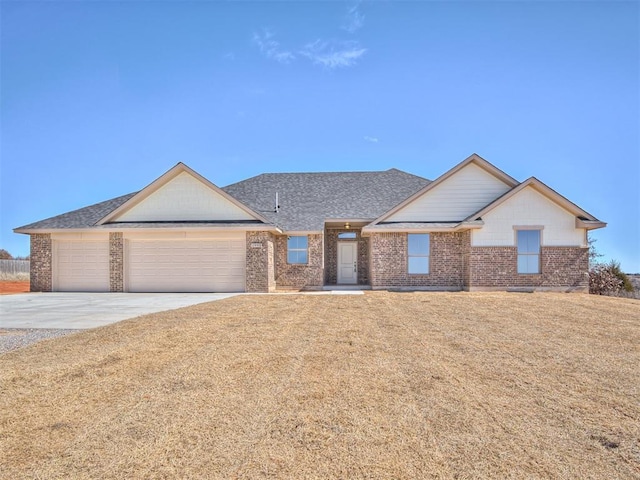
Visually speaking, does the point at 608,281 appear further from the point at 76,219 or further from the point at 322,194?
the point at 76,219

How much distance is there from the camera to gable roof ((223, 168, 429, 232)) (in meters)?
18.7

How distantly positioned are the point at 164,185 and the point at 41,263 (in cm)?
670

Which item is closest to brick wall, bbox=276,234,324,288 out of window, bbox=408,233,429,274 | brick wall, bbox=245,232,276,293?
brick wall, bbox=245,232,276,293

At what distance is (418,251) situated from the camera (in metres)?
16.8

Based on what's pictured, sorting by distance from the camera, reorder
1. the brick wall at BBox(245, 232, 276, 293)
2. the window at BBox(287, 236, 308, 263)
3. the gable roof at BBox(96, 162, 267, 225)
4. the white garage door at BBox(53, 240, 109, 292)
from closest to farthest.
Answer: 1. the brick wall at BBox(245, 232, 276, 293)
2. the gable roof at BBox(96, 162, 267, 225)
3. the white garage door at BBox(53, 240, 109, 292)
4. the window at BBox(287, 236, 308, 263)

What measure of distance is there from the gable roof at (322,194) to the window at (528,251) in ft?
20.7

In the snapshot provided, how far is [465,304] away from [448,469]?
9.41 m

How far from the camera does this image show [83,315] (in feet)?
31.4

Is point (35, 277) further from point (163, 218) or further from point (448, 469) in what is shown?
point (448, 469)

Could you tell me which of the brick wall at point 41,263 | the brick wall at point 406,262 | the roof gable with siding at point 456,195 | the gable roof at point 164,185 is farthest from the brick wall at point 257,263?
the brick wall at point 41,263

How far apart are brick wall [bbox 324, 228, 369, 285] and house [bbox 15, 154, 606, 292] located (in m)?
2.06

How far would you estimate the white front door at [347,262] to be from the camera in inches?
780

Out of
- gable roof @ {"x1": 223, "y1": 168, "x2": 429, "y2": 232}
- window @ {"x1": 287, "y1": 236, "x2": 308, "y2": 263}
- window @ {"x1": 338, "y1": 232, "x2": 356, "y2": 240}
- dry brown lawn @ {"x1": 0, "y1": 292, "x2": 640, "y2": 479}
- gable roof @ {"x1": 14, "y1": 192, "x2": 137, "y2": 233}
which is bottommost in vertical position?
dry brown lawn @ {"x1": 0, "y1": 292, "x2": 640, "y2": 479}

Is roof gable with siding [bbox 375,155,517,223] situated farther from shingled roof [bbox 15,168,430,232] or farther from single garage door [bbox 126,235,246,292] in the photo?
single garage door [bbox 126,235,246,292]
